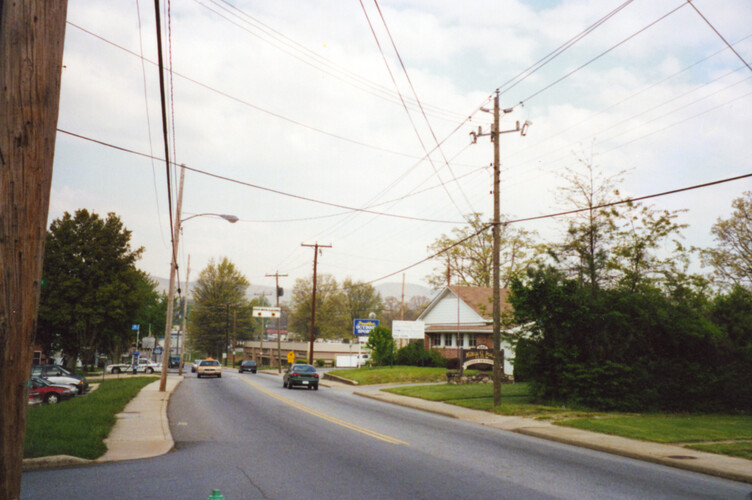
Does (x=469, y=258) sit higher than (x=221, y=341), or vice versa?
Result: (x=469, y=258)

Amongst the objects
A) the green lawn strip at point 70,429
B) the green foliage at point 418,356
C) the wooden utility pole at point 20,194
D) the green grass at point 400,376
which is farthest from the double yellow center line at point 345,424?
the green foliage at point 418,356

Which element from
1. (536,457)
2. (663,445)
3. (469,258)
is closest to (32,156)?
(536,457)

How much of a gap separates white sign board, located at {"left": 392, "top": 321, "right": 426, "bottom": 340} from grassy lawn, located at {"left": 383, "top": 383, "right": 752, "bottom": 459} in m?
22.3

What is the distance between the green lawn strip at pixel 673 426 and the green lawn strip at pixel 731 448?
0.76m

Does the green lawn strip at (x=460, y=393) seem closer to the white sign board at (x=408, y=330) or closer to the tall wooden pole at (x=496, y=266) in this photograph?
the tall wooden pole at (x=496, y=266)

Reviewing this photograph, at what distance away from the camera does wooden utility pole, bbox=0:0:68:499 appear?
11.1 ft

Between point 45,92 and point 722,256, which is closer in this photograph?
point 45,92

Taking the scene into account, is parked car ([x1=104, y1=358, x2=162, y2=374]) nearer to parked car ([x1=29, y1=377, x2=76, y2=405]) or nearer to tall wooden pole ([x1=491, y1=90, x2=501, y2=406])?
parked car ([x1=29, y1=377, x2=76, y2=405])

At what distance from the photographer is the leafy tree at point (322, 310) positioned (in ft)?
350

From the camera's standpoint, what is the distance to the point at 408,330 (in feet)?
159

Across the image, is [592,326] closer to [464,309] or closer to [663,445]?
[663,445]

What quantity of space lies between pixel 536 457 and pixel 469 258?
52.2 m

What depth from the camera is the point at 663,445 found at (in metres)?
13.3

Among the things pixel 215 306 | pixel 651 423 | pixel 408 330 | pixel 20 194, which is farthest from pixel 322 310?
pixel 20 194
